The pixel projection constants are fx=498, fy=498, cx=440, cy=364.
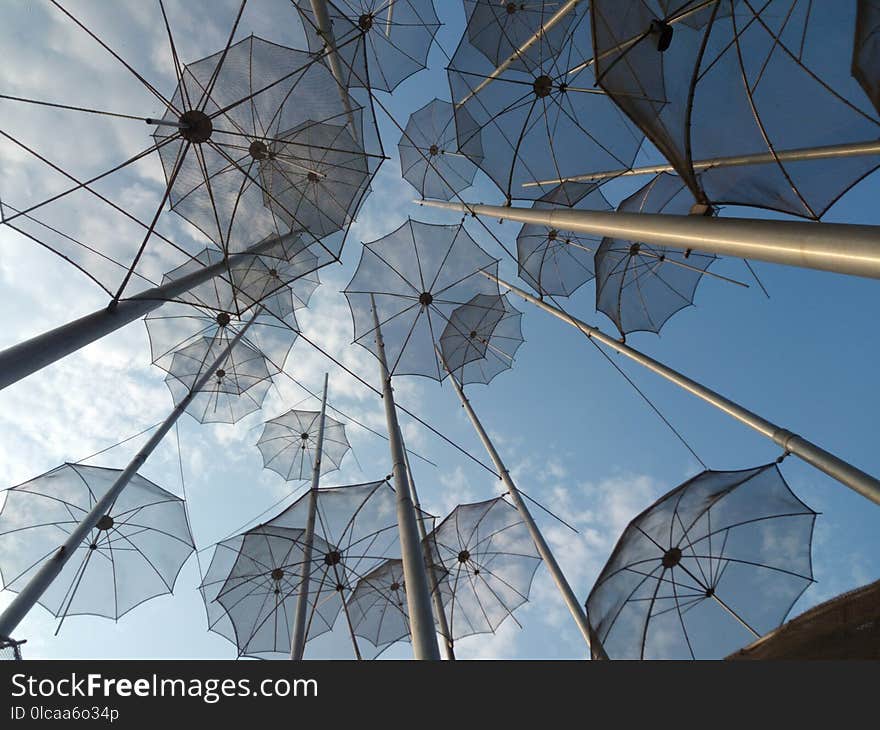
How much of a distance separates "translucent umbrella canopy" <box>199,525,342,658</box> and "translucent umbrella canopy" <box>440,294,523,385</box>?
27.2 ft

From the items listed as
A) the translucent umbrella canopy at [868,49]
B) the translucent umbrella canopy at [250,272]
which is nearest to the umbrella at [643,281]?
the translucent umbrella canopy at [868,49]

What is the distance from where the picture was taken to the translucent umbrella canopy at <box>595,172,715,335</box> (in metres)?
17.2

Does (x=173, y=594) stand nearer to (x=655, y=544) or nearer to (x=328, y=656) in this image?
(x=328, y=656)

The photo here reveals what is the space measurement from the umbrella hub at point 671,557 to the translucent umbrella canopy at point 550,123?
35.0 ft

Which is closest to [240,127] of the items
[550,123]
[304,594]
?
[550,123]

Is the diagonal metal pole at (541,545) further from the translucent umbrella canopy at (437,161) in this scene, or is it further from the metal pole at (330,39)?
→ the translucent umbrella canopy at (437,161)

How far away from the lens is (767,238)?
3855 millimetres

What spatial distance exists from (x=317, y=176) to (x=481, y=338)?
8.89m

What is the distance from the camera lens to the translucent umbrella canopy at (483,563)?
669 inches

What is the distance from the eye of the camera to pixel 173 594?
1694 cm

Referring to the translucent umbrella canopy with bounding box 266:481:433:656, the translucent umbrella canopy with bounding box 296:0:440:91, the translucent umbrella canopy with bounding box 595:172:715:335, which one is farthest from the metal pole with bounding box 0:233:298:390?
the translucent umbrella canopy with bounding box 296:0:440:91

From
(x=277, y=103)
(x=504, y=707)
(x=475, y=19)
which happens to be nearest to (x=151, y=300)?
(x=277, y=103)

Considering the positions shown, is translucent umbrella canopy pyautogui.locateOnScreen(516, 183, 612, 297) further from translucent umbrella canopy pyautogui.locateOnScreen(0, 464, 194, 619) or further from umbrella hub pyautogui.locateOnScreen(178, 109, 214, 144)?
translucent umbrella canopy pyautogui.locateOnScreen(0, 464, 194, 619)

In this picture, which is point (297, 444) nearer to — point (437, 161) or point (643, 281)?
point (437, 161)
